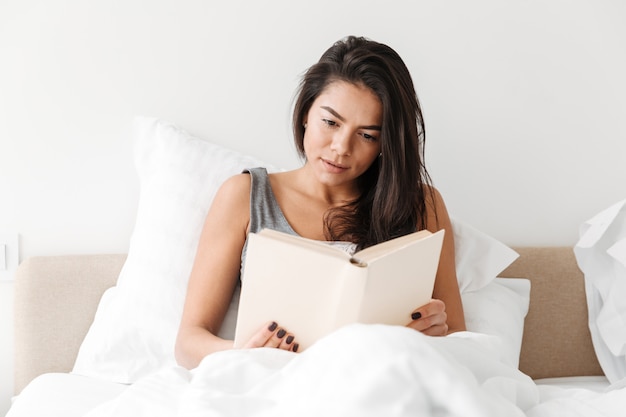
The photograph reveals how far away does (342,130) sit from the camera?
1.59m

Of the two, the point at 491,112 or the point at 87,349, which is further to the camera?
the point at 491,112

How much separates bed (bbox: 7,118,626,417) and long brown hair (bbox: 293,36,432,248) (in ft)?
0.79

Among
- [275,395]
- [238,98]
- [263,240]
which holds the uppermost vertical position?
[238,98]

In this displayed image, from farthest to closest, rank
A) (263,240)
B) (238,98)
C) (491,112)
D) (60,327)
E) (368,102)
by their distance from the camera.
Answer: (491,112) < (238,98) < (60,327) < (368,102) < (263,240)

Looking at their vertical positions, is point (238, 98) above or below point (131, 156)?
above

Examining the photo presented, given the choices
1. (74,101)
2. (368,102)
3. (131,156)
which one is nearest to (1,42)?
(74,101)

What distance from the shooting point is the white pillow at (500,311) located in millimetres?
1769

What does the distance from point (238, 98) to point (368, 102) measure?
465 millimetres

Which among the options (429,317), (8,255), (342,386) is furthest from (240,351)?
(8,255)

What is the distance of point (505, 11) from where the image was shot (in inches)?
81.8

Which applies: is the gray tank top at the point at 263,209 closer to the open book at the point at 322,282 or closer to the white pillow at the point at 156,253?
the white pillow at the point at 156,253

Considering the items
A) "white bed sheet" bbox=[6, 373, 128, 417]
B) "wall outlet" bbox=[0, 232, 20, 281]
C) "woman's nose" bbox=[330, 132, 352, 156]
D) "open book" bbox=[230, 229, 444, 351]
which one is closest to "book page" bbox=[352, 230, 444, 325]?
"open book" bbox=[230, 229, 444, 351]

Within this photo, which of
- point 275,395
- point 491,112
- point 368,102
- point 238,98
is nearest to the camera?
point 275,395

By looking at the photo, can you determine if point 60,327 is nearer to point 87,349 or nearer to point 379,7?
point 87,349
